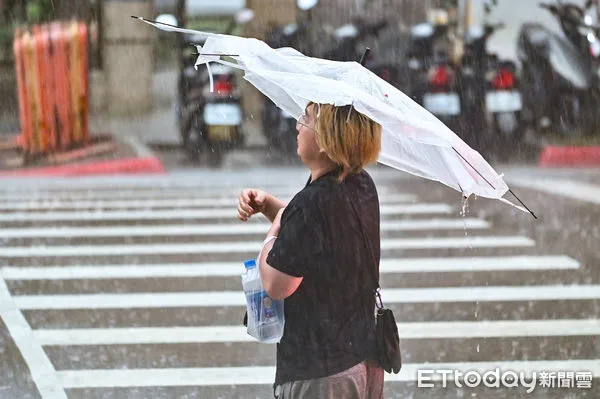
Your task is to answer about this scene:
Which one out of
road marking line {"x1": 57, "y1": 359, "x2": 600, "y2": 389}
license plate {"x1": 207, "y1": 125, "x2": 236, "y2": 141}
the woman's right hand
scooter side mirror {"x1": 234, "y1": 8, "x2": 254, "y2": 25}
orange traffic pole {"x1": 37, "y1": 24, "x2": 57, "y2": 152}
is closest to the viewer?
the woman's right hand

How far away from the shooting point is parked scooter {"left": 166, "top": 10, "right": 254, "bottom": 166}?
14.6 metres

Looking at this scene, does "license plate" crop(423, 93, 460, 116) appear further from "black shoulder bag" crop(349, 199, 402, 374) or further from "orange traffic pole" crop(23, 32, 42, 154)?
"black shoulder bag" crop(349, 199, 402, 374)

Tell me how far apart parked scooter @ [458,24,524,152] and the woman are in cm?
1201

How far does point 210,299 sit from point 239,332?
0.89 m

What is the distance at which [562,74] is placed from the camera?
15836mm

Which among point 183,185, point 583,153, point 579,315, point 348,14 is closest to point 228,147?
point 183,185

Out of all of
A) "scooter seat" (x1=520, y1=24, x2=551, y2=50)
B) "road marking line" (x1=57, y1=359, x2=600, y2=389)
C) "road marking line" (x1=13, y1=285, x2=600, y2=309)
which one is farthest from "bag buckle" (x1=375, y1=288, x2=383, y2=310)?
"scooter seat" (x1=520, y1=24, x2=551, y2=50)

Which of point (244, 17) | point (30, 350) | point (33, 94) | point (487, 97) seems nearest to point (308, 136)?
point (30, 350)

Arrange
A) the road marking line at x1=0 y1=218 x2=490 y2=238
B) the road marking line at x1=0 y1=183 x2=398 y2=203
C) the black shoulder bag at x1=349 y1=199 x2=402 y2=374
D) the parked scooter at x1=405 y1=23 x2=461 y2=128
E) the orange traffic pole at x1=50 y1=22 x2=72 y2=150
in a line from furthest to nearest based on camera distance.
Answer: the parked scooter at x1=405 y1=23 x2=461 y2=128 → the orange traffic pole at x1=50 y1=22 x2=72 y2=150 → the road marking line at x1=0 y1=183 x2=398 y2=203 → the road marking line at x1=0 y1=218 x2=490 y2=238 → the black shoulder bag at x1=349 y1=199 x2=402 y2=374

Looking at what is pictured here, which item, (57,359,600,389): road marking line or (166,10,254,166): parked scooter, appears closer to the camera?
(57,359,600,389): road marking line

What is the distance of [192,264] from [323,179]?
5.69 metres

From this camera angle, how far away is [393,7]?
20594 millimetres

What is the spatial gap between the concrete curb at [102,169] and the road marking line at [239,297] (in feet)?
20.1

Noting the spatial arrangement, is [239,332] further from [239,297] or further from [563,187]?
[563,187]
